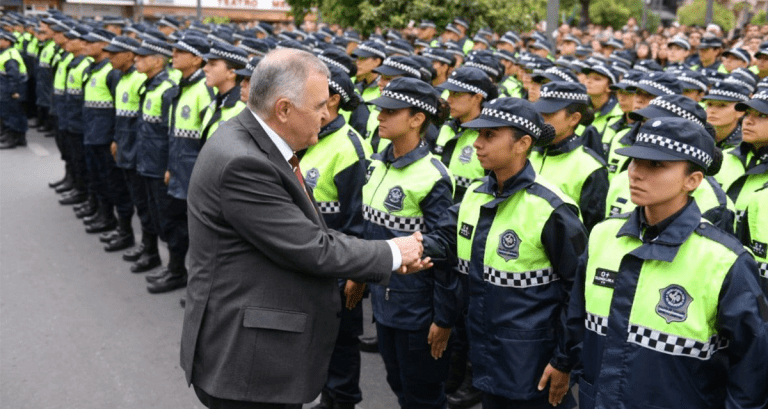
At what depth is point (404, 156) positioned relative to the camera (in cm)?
410

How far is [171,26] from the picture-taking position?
15062 mm

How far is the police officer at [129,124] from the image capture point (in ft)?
24.6

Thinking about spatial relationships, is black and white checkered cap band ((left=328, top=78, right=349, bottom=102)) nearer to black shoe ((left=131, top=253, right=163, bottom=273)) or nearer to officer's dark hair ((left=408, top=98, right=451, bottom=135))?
officer's dark hair ((left=408, top=98, right=451, bottom=135))

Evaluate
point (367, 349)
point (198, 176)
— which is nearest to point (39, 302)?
point (367, 349)

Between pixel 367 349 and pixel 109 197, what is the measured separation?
4308 mm

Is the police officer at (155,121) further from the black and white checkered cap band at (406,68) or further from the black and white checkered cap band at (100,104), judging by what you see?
the black and white checkered cap band at (406,68)

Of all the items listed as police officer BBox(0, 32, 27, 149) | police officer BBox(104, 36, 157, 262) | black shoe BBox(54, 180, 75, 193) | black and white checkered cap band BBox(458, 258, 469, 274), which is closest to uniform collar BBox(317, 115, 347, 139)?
black and white checkered cap band BBox(458, 258, 469, 274)

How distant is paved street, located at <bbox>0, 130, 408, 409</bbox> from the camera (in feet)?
16.2

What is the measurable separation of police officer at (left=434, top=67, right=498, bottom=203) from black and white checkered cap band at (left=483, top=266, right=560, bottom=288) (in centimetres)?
198

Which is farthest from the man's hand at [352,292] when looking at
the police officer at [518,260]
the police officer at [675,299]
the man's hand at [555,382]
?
the police officer at [675,299]

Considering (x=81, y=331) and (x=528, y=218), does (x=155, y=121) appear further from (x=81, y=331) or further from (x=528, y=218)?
(x=528, y=218)

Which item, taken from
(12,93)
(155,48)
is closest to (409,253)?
(155,48)

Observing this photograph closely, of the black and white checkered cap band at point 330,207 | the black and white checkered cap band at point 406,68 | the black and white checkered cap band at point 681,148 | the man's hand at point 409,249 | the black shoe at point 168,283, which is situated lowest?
the black shoe at point 168,283

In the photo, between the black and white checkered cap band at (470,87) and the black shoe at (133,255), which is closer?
the black and white checkered cap band at (470,87)
